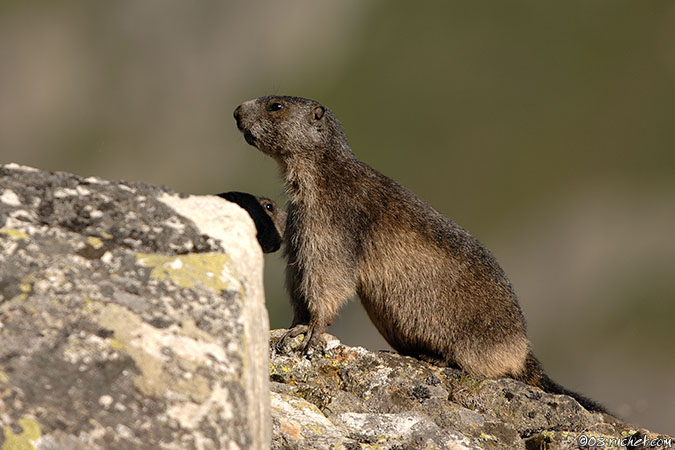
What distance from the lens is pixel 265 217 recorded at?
1158 centimetres

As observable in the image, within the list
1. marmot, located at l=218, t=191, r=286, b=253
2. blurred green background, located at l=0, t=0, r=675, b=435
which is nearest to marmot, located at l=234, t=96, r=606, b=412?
marmot, located at l=218, t=191, r=286, b=253

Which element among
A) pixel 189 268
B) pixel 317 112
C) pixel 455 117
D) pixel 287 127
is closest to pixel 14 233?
pixel 189 268

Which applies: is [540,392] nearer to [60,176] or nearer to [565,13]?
[60,176]

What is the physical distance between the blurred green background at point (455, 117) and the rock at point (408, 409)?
22463 mm

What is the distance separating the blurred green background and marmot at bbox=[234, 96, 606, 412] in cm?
2111

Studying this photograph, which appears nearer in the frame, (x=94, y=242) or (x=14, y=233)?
(x=14, y=233)

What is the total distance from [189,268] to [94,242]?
1.93 ft

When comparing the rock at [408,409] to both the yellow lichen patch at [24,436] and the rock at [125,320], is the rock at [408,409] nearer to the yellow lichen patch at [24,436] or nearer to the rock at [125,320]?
the rock at [125,320]

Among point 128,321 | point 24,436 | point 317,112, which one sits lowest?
point 24,436

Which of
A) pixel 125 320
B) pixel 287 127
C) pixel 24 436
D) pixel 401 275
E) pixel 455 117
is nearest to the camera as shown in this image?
pixel 24 436

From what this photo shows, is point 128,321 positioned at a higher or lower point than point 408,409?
lower

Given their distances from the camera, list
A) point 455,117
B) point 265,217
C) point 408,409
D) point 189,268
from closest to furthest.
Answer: point 189,268 < point 408,409 < point 265,217 < point 455,117

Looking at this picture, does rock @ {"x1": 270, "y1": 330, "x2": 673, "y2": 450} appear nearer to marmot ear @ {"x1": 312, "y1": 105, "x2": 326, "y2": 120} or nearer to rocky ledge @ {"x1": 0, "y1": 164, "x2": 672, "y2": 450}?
rocky ledge @ {"x1": 0, "y1": 164, "x2": 672, "y2": 450}

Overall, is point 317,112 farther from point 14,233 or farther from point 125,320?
point 125,320
